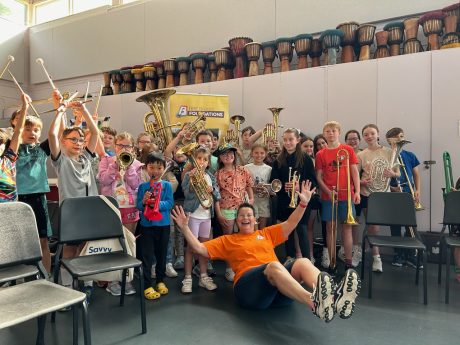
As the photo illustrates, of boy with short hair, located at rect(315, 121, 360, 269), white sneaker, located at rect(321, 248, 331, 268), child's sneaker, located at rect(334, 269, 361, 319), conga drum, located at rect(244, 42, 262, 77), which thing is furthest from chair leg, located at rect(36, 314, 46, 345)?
conga drum, located at rect(244, 42, 262, 77)

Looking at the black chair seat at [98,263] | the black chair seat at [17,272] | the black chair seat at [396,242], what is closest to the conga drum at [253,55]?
the black chair seat at [396,242]

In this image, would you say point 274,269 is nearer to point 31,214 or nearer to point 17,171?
point 31,214

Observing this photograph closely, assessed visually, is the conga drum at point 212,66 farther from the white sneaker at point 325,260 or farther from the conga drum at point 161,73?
the white sneaker at point 325,260

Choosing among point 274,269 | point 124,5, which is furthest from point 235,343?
point 124,5

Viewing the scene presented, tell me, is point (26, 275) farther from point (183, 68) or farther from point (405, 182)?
point (183, 68)

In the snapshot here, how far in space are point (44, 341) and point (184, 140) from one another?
7.59 ft

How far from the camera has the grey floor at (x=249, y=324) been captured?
89.5 inches

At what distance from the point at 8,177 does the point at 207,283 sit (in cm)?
181

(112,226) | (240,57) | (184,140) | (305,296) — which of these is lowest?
(305,296)

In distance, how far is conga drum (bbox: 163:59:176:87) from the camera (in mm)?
6489

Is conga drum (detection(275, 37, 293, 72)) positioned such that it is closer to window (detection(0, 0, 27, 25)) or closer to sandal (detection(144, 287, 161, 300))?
sandal (detection(144, 287, 161, 300))

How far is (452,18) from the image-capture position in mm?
4516

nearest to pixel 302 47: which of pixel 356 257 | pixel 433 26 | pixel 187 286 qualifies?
pixel 433 26

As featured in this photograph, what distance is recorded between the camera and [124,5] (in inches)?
303
